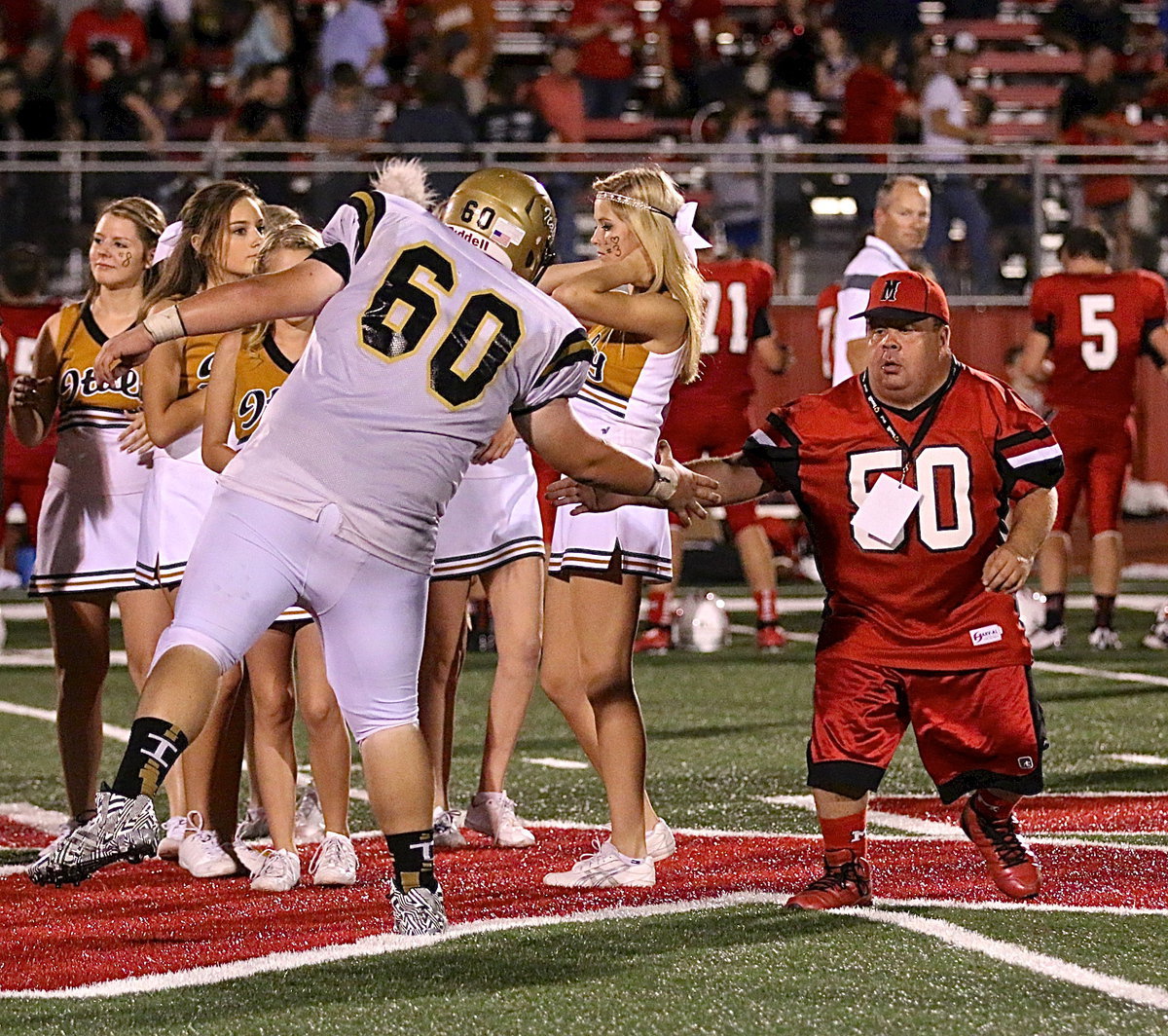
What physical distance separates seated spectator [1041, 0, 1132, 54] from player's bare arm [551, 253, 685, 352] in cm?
1450

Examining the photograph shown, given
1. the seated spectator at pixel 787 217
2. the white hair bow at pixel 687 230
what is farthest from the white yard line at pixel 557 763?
the seated spectator at pixel 787 217

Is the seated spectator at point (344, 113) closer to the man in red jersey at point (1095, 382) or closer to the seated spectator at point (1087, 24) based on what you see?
the man in red jersey at point (1095, 382)

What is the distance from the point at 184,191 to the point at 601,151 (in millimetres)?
2945

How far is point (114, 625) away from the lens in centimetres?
1313

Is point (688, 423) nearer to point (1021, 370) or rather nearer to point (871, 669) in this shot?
point (1021, 370)

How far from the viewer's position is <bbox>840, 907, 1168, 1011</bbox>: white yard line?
432 centimetres

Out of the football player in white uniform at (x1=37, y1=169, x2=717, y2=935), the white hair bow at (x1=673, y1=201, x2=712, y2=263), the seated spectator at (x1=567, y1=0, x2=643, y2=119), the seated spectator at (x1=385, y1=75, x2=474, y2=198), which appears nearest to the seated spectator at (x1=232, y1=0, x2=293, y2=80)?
the seated spectator at (x1=385, y1=75, x2=474, y2=198)

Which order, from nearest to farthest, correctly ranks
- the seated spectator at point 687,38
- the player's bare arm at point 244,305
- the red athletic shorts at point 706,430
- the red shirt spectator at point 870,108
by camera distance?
1. the player's bare arm at point 244,305
2. the red athletic shorts at point 706,430
3. the red shirt spectator at point 870,108
4. the seated spectator at point 687,38

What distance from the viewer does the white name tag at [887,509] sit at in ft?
17.4

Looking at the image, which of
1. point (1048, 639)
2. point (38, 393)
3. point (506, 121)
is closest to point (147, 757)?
point (38, 393)

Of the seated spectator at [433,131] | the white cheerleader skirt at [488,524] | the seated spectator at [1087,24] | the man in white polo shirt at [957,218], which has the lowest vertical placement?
the white cheerleader skirt at [488,524]

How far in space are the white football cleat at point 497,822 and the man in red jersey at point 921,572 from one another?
50.0 inches

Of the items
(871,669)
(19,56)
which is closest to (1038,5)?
(19,56)

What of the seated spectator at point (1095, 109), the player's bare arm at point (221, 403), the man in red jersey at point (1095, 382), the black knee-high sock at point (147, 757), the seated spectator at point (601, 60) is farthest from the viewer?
the seated spectator at point (601, 60)
